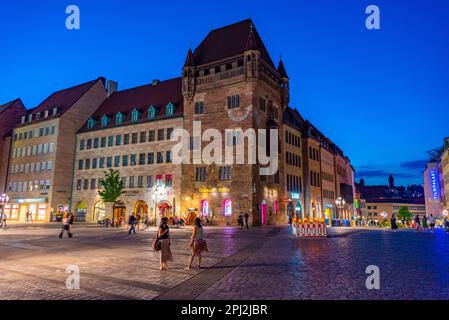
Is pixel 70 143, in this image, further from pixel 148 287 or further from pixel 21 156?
pixel 148 287

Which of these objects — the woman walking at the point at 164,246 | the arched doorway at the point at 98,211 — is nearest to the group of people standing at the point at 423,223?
the woman walking at the point at 164,246

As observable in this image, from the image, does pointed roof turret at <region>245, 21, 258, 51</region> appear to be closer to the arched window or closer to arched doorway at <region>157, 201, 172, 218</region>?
the arched window

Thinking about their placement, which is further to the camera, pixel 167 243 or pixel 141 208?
pixel 141 208

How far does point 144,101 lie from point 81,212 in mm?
20569

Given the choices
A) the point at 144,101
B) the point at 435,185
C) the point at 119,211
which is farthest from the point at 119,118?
the point at 435,185

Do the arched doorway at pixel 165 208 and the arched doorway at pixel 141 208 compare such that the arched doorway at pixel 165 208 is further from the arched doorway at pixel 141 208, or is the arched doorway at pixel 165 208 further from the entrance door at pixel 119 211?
the entrance door at pixel 119 211

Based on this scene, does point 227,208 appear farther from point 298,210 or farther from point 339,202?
point 339,202

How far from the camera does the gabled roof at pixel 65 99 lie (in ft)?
196

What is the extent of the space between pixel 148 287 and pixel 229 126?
122 feet

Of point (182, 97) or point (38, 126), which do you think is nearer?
point (182, 97)

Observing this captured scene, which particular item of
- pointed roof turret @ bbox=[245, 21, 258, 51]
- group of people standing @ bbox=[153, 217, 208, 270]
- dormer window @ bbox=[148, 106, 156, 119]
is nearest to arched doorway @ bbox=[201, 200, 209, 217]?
dormer window @ bbox=[148, 106, 156, 119]

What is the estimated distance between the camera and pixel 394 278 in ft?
31.4

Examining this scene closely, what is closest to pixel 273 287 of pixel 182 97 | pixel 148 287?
pixel 148 287

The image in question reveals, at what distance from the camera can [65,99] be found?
2464 inches
